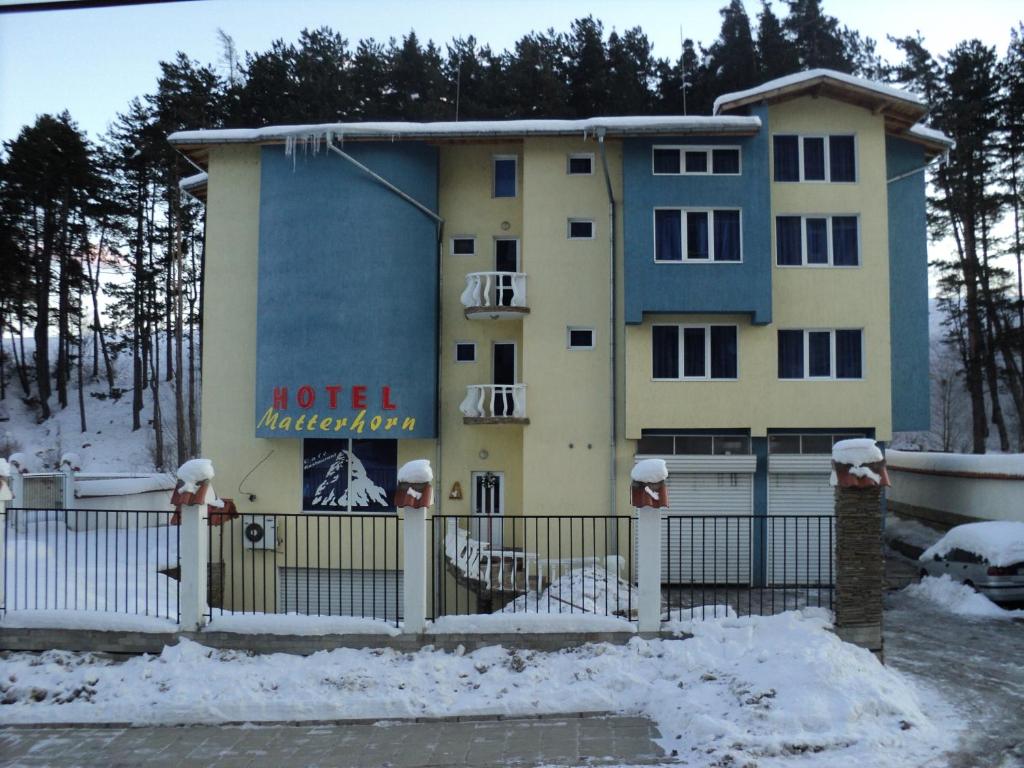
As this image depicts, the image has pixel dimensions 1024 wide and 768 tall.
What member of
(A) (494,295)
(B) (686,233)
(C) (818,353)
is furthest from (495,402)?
(C) (818,353)

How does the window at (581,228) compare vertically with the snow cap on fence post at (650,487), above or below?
above

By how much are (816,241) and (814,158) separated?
6.61ft

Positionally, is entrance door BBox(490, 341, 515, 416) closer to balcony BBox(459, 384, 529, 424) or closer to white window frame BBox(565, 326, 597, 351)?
balcony BBox(459, 384, 529, 424)

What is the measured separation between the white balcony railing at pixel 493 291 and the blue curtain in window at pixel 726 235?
4.61m

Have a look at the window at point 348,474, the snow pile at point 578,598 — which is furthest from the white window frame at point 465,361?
the snow pile at point 578,598

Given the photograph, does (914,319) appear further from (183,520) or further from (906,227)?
(183,520)

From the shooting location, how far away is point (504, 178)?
71.5 ft

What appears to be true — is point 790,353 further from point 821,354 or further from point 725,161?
→ point 725,161

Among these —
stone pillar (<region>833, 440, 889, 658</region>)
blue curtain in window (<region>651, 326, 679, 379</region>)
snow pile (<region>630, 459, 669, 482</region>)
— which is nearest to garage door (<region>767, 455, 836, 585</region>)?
blue curtain in window (<region>651, 326, 679, 379</region>)

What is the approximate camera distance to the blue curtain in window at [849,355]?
64.7 feet

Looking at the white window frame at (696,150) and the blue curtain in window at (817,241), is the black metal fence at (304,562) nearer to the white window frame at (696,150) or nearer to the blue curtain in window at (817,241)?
the white window frame at (696,150)

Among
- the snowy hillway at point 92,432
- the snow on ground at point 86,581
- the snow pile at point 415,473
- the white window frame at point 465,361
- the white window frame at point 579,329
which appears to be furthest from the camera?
the snowy hillway at point 92,432

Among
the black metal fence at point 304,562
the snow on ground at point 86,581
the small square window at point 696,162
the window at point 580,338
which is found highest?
the small square window at point 696,162

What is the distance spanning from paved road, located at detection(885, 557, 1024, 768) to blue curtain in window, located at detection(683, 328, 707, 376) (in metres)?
6.40
